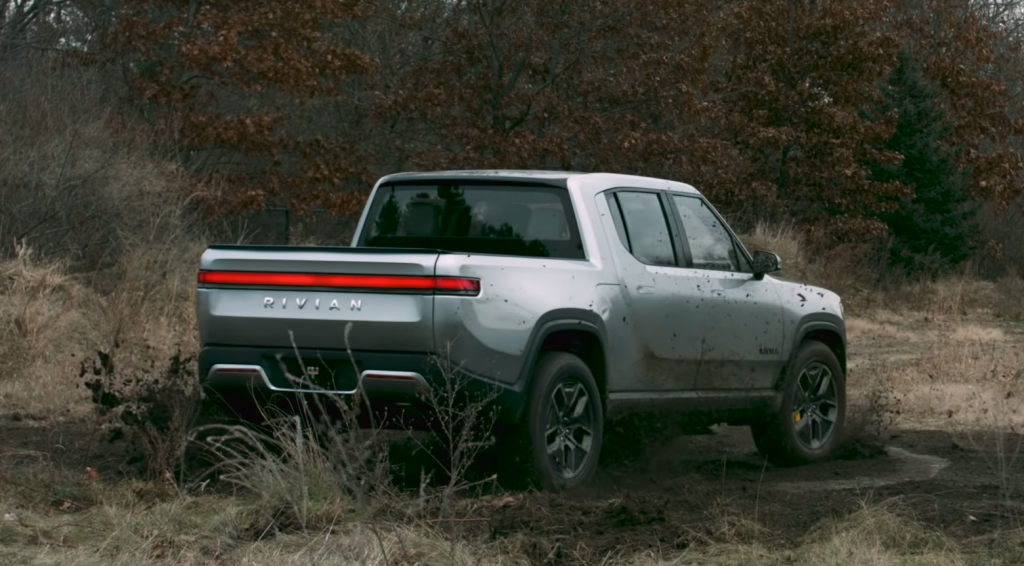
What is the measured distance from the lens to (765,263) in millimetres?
9695

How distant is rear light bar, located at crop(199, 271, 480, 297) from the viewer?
7.36 meters

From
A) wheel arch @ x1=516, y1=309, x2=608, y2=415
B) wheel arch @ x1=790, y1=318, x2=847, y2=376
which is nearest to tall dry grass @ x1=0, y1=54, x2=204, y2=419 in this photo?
wheel arch @ x1=516, y1=309, x2=608, y2=415

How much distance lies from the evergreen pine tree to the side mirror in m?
26.4

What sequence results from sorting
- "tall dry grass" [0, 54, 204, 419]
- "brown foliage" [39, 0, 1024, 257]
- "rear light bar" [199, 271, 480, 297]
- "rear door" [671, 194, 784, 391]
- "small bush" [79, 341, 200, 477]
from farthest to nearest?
"brown foliage" [39, 0, 1024, 257] < "tall dry grass" [0, 54, 204, 419] < "rear door" [671, 194, 784, 391] < "small bush" [79, 341, 200, 477] < "rear light bar" [199, 271, 480, 297]

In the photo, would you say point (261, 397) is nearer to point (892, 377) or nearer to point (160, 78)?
point (892, 377)

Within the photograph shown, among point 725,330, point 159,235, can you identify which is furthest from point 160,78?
point 725,330

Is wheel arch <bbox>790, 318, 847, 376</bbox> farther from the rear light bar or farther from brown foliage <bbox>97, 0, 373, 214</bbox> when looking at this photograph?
brown foliage <bbox>97, 0, 373, 214</bbox>

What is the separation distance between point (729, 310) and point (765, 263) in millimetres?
454

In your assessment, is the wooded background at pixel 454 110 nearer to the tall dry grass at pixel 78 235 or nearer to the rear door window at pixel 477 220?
the tall dry grass at pixel 78 235

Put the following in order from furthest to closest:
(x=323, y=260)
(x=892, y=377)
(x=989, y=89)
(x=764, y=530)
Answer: (x=989, y=89), (x=892, y=377), (x=323, y=260), (x=764, y=530)

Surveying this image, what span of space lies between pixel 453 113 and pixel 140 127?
6.01 m

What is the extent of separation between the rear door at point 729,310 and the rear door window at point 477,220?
1.12 m

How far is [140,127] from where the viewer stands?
24031mm

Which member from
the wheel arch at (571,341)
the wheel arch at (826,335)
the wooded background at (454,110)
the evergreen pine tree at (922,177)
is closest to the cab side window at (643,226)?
the wheel arch at (571,341)
